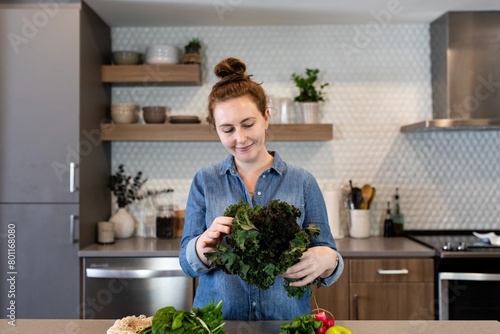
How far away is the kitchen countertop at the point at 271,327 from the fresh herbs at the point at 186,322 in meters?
0.21

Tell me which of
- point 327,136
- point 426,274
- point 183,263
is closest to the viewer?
point 183,263

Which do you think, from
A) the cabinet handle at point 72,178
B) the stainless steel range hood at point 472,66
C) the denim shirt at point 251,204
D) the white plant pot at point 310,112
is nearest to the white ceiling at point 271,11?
the stainless steel range hood at point 472,66

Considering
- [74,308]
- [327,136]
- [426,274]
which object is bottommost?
[74,308]

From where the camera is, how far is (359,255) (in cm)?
315

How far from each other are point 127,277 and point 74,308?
1.23 feet

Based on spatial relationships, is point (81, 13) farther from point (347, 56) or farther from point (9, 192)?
point (347, 56)

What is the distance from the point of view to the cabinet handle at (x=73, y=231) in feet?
10.5

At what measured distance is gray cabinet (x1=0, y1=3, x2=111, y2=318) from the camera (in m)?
3.20

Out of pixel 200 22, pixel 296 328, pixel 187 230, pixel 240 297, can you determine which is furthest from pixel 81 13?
pixel 296 328

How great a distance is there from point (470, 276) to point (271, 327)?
70.9 inches

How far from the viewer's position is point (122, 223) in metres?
3.68

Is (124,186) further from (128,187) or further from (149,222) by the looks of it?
(149,222)

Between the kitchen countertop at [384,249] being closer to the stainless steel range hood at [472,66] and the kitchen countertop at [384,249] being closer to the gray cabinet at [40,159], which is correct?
the stainless steel range hood at [472,66]

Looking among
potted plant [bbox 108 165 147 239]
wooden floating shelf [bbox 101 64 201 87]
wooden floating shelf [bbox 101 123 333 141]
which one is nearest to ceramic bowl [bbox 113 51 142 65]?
wooden floating shelf [bbox 101 64 201 87]
